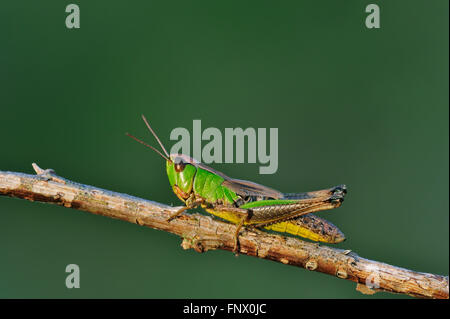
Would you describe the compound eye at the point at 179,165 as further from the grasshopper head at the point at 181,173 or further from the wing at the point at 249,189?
the wing at the point at 249,189

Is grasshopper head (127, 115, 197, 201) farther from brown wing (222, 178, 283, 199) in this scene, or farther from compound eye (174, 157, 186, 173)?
brown wing (222, 178, 283, 199)

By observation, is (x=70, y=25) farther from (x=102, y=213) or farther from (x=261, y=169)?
(x=102, y=213)

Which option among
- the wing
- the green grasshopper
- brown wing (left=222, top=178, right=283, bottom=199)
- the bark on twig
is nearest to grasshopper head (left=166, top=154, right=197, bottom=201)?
the green grasshopper

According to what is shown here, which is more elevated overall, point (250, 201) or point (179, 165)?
point (179, 165)

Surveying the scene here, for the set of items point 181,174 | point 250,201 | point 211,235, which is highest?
point 181,174

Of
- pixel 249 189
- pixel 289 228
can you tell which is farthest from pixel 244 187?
pixel 289 228

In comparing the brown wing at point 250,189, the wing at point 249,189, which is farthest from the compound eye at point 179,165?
the brown wing at point 250,189

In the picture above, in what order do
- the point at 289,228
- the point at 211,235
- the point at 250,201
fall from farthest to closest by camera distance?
the point at 250,201, the point at 289,228, the point at 211,235

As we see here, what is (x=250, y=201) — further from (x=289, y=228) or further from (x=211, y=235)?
(x=211, y=235)
